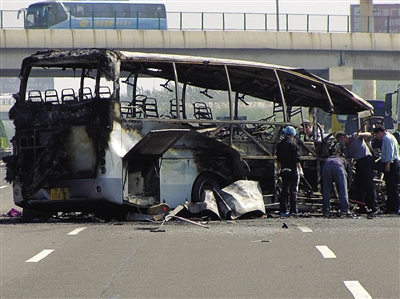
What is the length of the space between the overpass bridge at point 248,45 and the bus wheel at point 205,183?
33701mm

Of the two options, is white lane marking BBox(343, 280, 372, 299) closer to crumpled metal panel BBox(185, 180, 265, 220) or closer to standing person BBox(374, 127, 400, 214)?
crumpled metal panel BBox(185, 180, 265, 220)

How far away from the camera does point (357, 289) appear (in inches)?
338

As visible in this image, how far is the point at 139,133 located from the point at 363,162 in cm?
465

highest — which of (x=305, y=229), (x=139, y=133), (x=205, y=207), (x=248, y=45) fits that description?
(x=248, y=45)

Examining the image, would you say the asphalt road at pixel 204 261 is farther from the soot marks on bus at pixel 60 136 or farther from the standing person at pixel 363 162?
the standing person at pixel 363 162

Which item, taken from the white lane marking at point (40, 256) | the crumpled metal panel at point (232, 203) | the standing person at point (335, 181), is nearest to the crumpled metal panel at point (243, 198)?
the crumpled metal panel at point (232, 203)

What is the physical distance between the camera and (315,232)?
44.2 ft

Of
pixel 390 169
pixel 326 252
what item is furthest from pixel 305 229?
pixel 390 169

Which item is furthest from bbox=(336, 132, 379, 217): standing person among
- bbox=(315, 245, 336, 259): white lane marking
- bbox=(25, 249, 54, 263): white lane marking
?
bbox=(25, 249, 54, 263): white lane marking

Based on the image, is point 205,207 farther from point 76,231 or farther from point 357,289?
point 357,289

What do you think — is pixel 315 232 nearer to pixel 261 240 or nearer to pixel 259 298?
pixel 261 240

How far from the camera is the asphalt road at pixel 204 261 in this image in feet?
28.9

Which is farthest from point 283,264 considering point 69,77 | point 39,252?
point 69,77

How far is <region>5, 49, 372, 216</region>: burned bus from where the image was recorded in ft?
51.2
